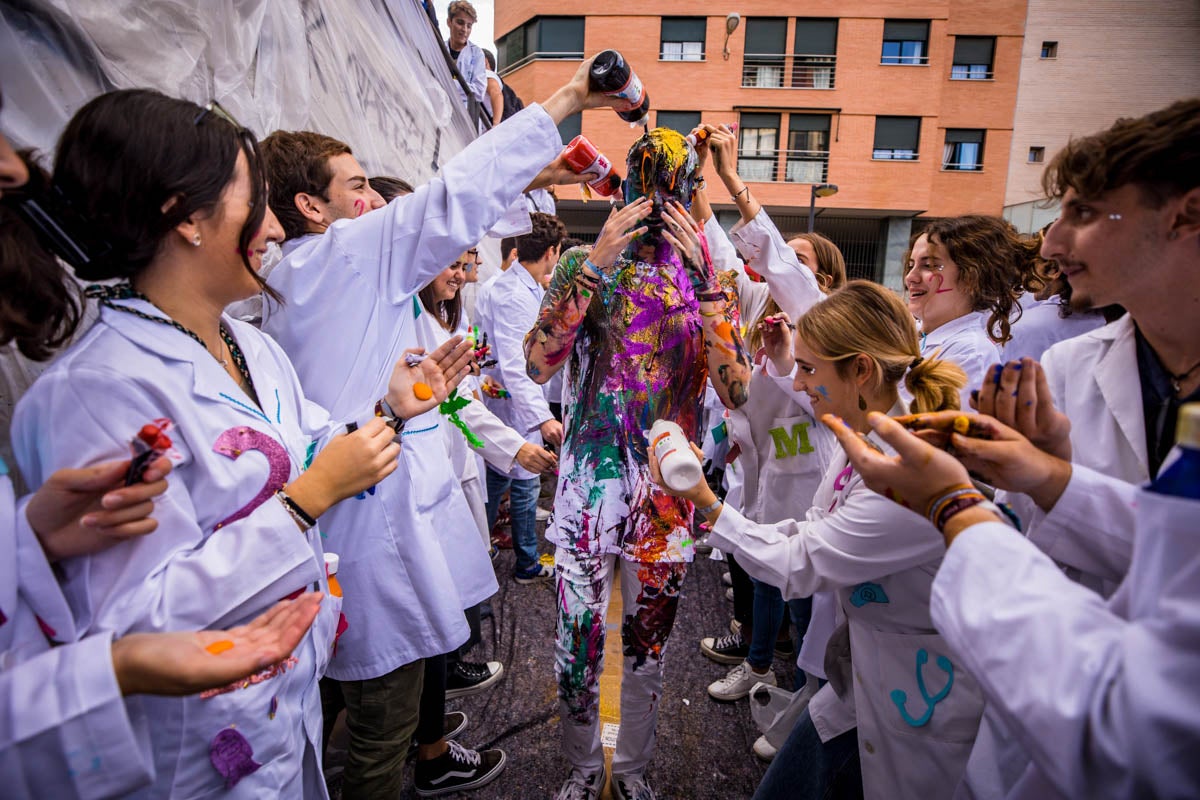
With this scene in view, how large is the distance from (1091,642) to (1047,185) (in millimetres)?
1237

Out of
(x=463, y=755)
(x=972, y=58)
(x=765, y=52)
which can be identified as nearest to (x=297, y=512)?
(x=463, y=755)

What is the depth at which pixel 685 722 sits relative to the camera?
2678 mm

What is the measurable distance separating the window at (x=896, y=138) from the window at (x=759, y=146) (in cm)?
339

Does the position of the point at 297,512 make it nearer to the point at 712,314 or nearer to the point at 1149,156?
the point at 712,314

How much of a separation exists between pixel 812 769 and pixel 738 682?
1252mm

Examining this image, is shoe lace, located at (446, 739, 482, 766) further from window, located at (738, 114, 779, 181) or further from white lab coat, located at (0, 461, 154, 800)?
window, located at (738, 114, 779, 181)

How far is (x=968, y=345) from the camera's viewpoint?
7.89ft

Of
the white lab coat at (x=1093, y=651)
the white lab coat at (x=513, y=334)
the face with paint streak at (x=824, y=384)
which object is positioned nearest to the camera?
the white lab coat at (x=1093, y=651)

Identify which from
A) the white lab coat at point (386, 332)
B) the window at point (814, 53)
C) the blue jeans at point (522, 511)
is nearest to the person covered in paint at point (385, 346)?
the white lab coat at point (386, 332)

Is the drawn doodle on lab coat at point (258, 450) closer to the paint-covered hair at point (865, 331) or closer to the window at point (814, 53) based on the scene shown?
the paint-covered hair at point (865, 331)

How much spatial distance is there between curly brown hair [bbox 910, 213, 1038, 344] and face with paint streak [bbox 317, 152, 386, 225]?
2.45m

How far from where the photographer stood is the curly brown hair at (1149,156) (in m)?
1.06

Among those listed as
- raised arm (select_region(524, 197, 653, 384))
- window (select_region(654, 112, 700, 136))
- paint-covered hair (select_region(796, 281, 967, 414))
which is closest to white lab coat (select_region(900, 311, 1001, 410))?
paint-covered hair (select_region(796, 281, 967, 414))

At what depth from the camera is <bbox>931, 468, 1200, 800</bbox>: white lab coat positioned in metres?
0.63
